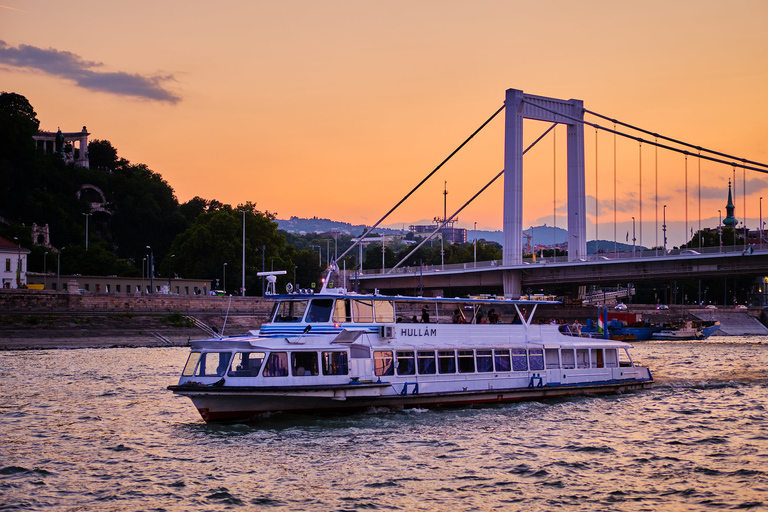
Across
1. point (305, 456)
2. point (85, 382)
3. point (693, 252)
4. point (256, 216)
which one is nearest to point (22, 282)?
point (256, 216)

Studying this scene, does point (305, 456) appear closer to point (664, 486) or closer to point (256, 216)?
point (664, 486)

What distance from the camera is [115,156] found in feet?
458

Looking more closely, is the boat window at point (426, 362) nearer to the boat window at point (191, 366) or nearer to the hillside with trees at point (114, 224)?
the boat window at point (191, 366)

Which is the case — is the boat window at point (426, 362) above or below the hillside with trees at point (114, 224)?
below

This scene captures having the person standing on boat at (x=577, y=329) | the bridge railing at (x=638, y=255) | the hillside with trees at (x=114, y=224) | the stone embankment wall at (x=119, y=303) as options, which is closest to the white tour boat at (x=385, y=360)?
the person standing on boat at (x=577, y=329)

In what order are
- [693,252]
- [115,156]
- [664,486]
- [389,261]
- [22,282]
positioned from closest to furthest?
[664,486], [693,252], [22,282], [115,156], [389,261]

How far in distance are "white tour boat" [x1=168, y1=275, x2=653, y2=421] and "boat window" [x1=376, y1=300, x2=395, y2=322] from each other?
1.2 inches

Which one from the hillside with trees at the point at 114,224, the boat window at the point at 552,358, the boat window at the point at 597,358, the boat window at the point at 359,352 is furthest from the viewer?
the hillside with trees at the point at 114,224

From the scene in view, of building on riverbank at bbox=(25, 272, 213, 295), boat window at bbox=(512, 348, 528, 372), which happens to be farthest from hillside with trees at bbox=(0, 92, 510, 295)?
boat window at bbox=(512, 348, 528, 372)

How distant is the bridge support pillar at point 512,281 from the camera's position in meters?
72.2

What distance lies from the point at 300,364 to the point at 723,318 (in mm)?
90800

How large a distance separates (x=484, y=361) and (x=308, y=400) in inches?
259

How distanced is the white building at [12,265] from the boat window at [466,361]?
→ 191 feet

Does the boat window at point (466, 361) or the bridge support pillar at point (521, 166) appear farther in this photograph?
the bridge support pillar at point (521, 166)
